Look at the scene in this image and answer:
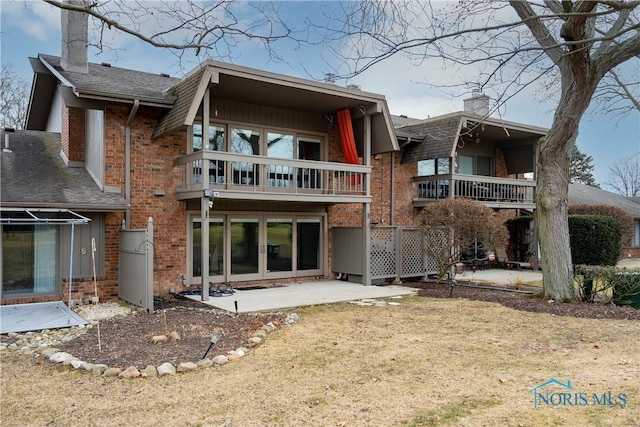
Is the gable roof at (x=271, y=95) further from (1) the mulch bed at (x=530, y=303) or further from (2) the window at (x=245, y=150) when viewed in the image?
(1) the mulch bed at (x=530, y=303)

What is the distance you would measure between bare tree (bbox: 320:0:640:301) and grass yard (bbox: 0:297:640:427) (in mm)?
3485

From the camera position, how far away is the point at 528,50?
6234mm

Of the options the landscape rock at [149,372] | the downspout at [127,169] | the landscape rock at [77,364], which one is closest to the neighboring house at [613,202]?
the downspout at [127,169]

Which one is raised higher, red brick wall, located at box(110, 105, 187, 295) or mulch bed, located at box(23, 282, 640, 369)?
red brick wall, located at box(110, 105, 187, 295)

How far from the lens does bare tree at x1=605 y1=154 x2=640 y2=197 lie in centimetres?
4734

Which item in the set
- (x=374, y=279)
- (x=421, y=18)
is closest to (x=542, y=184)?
(x=374, y=279)

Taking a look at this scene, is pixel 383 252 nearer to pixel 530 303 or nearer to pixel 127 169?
pixel 530 303

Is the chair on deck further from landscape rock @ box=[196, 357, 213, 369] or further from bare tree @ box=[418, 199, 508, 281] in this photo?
landscape rock @ box=[196, 357, 213, 369]

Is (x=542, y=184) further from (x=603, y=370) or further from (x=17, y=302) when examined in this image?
(x=17, y=302)

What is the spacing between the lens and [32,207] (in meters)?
9.62

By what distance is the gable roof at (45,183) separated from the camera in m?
9.83

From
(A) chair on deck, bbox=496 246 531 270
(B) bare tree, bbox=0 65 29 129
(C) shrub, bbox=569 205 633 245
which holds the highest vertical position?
(B) bare tree, bbox=0 65 29 129

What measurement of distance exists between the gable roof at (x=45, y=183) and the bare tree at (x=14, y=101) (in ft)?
40.3

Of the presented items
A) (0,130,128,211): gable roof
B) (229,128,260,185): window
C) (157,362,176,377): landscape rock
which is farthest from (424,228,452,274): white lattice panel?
(157,362,176,377): landscape rock
